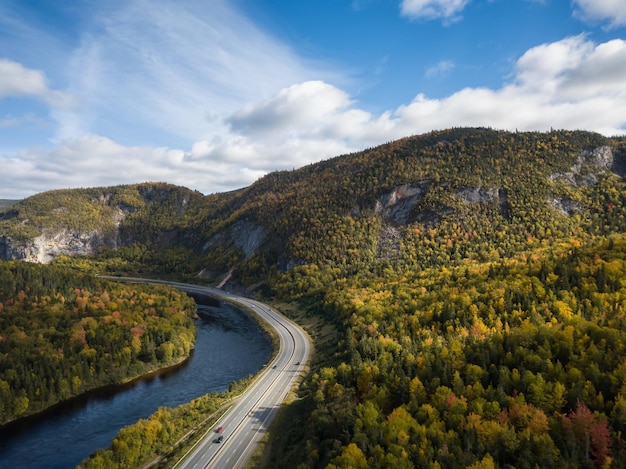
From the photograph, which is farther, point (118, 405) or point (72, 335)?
point (72, 335)

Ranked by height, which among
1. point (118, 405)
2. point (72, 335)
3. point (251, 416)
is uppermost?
point (72, 335)

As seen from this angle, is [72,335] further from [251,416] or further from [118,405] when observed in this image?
[251,416]

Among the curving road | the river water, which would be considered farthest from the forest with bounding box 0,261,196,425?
the curving road

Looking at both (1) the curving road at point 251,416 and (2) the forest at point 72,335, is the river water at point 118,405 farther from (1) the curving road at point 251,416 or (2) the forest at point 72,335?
(1) the curving road at point 251,416

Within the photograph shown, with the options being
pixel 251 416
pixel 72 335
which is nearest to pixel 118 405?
pixel 72 335

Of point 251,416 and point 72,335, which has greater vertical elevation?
point 72,335

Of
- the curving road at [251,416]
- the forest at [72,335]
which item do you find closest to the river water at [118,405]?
the forest at [72,335]

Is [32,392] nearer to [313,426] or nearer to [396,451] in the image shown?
[313,426]
